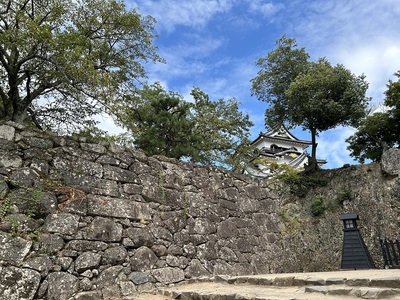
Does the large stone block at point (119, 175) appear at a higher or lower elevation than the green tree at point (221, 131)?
lower

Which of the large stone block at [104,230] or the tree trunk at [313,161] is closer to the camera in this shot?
the large stone block at [104,230]

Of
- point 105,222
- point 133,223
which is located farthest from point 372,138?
point 105,222

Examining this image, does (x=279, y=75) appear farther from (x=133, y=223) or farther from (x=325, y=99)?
(x=133, y=223)

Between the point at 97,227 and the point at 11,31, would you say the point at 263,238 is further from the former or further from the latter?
the point at 11,31

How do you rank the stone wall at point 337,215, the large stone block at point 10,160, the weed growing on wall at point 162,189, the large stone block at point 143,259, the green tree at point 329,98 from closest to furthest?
1. the large stone block at point 10,160
2. the large stone block at point 143,259
3. the weed growing on wall at point 162,189
4. the stone wall at point 337,215
5. the green tree at point 329,98

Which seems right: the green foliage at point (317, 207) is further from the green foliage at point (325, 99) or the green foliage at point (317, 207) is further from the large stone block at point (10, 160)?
the large stone block at point (10, 160)

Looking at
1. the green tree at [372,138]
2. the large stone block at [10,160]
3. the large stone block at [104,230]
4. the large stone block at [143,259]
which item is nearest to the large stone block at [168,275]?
the large stone block at [143,259]

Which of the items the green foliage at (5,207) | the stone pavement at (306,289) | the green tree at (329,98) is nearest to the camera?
the stone pavement at (306,289)

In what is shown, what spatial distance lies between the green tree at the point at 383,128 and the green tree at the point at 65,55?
6.30 meters

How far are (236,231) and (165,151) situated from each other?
3649 mm

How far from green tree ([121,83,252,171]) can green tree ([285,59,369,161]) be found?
2.88 metres

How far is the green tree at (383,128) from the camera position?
352 inches

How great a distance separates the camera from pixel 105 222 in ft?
15.5

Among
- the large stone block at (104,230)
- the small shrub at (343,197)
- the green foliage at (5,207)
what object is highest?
the small shrub at (343,197)
